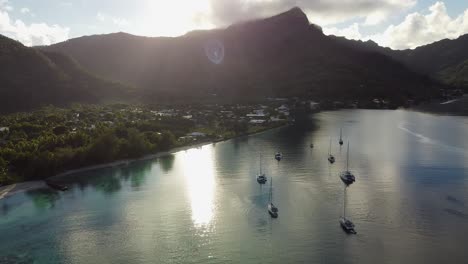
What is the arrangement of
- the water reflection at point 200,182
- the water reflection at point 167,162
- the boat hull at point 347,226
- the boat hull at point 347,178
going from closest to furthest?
the boat hull at point 347,226
the water reflection at point 200,182
the boat hull at point 347,178
the water reflection at point 167,162

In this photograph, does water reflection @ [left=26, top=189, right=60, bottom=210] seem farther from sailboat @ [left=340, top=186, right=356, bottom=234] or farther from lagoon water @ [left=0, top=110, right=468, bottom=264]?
sailboat @ [left=340, top=186, right=356, bottom=234]

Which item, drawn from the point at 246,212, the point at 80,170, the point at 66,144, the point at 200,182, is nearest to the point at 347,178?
the point at 246,212

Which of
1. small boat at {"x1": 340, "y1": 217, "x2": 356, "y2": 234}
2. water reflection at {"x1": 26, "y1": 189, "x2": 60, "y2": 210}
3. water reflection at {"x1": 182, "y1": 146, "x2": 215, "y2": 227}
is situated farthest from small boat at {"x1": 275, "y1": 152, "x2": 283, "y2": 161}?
water reflection at {"x1": 26, "y1": 189, "x2": 60, "y2": 210}

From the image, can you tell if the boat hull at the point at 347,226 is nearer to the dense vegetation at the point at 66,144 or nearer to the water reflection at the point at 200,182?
the water reflection at the point at 200,182

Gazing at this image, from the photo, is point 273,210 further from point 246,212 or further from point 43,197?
point 43,197

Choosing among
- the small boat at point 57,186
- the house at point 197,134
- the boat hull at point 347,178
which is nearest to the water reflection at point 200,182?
the house at point 197,134

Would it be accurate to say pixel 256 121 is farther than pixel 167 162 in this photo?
Yes
